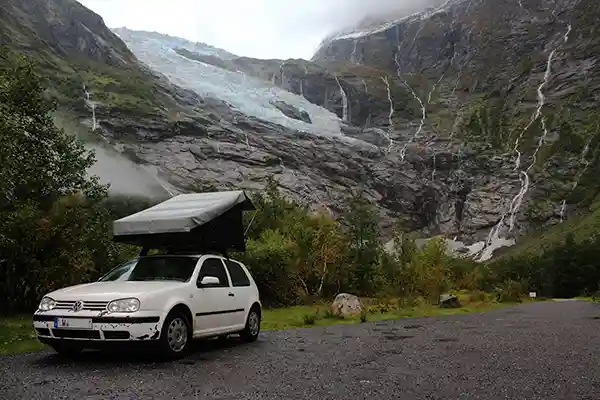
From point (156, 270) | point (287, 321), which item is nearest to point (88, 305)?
point (156, 270)

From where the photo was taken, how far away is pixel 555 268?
235 feet

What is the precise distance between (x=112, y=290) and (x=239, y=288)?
2.85 m

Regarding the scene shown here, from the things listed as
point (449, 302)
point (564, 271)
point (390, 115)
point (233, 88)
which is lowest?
point (449, 302)

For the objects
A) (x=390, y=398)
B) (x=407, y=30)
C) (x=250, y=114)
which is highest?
(x=407, y=30)

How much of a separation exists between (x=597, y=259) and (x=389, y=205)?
38257mm

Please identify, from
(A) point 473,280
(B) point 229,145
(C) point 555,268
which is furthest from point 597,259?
(B) point 229,145

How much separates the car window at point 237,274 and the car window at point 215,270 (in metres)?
0.23

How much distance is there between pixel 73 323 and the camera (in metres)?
7.77

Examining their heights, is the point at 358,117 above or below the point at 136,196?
above

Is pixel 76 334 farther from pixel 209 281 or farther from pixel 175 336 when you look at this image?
pixel 209 281

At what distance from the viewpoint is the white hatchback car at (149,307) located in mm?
7742

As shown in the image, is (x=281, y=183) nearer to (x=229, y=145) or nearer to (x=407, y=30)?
(x=229, y=145)

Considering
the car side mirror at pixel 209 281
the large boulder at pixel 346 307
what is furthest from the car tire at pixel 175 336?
the large boulder at pixel 346 307

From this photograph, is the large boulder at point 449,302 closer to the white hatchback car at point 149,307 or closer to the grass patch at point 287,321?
the grass patch at point 287,321
